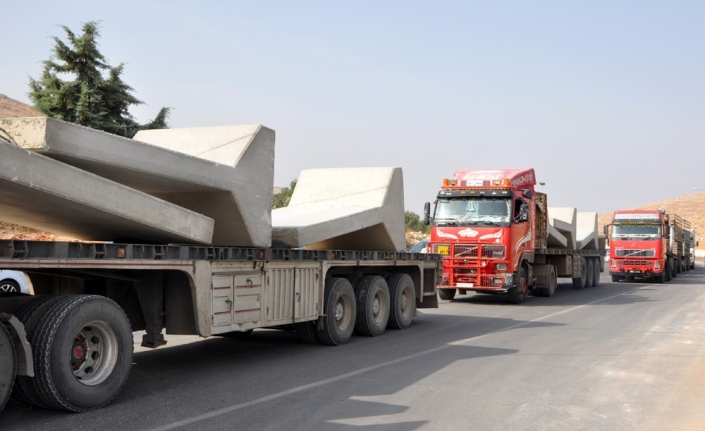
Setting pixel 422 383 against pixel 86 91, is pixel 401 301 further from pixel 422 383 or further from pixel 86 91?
pixel 86 91

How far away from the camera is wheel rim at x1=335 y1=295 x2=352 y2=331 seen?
11.4m

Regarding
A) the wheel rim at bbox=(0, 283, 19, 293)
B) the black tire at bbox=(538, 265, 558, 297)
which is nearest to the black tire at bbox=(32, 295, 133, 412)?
the wheel rim at bbox=(0, 283, 19, 293)

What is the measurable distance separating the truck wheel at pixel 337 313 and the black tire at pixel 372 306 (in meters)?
0.26

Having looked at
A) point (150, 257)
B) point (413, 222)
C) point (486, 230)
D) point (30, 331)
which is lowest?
point (30, 331)

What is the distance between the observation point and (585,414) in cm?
675

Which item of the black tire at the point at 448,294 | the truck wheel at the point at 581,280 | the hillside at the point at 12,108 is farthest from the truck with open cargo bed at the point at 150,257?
the hillside at the point at 12,108

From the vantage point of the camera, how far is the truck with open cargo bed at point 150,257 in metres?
6.19

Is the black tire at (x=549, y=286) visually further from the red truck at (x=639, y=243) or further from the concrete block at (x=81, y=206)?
the concrete block at (x=81, y=206)

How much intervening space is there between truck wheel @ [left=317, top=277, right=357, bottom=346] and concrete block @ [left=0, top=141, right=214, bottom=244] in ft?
10.5

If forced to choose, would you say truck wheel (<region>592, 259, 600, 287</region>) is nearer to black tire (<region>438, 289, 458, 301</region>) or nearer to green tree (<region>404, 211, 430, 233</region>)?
black tire (<region>438, 289, 458, 301</region>)

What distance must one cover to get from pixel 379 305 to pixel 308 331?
6.38 ft

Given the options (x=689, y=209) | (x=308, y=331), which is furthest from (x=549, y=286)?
(x=689, y=209)

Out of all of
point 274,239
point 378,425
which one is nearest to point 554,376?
point 378,425

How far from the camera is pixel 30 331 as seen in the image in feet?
20.3
